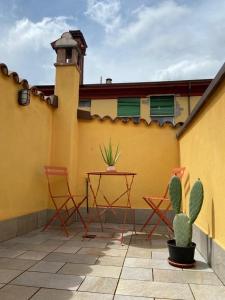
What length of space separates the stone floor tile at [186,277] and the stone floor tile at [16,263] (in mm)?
1159

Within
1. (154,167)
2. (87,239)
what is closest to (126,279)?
(87,239)

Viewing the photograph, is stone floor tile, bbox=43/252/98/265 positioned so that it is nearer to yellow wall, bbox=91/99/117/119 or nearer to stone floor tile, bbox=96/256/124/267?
stone floor tile, bbox=96/256/124/267

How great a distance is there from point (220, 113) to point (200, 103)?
26.2 inches

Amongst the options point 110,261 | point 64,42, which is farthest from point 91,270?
point 64,42

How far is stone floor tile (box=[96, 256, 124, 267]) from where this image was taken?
2712 mm

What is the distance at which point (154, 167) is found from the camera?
208 inches

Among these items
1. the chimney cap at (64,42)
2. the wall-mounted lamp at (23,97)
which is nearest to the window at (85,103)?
the chimney cap at (64,42)

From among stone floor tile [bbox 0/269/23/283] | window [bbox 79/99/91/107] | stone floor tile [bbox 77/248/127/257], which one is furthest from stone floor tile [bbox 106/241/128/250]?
window [bbox 79/99/91/107]

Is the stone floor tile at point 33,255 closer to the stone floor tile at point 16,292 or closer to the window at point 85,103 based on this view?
the stone floor tile at point 16,292

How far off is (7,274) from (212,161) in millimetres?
2149

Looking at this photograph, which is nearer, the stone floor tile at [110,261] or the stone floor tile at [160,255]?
the stone floor tile at [110,261]

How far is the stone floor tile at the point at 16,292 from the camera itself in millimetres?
1885

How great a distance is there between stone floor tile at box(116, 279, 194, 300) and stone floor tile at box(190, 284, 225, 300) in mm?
51

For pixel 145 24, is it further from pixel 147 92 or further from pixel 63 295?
pixel 147 92
